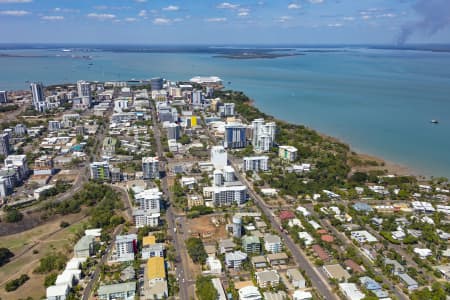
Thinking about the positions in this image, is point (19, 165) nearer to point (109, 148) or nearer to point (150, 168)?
point (109, 148)

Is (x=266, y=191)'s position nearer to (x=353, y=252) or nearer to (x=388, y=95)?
(x=353, y=252)

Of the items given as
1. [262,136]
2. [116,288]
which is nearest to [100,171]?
[116,288]

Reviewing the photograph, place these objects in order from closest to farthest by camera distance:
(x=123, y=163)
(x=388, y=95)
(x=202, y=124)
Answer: (x=123, y=163) → (x=202, y=124) → (x=388, y=95)

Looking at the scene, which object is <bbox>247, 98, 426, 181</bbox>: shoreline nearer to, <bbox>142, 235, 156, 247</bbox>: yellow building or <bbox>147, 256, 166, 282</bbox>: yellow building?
<bbox>142, 235, 156, 247</bbox>: yellow building

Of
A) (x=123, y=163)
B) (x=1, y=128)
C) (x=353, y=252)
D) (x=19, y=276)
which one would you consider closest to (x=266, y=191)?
(x=353, y=252)

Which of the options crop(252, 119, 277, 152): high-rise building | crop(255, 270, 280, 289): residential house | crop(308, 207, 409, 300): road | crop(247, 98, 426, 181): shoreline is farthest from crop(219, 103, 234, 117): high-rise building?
crop(255, 270, 280, 289): residential house

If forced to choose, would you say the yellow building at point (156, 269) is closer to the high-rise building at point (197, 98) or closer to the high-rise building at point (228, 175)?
the high-rise building at point (228, 175)

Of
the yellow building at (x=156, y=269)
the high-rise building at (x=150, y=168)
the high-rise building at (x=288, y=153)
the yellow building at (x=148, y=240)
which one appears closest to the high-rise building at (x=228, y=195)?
the yellow building at (x=148, y=240)
